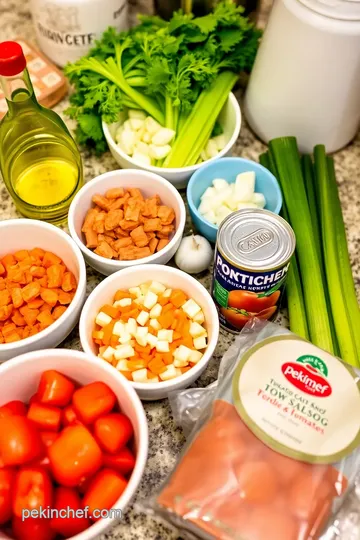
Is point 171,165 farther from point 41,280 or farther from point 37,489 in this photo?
point 37,489

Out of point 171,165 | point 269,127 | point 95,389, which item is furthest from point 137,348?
point 269,127

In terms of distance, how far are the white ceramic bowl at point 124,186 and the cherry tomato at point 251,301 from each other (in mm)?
147

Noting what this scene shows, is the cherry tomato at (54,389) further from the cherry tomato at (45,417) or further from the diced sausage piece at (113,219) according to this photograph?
the diced sausage piece at (113,219)

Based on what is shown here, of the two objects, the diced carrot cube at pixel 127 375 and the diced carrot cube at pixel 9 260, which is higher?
the diced carrot cube at pixel 9 260

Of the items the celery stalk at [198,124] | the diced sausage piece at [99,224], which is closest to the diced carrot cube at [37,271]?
the diced sausage piece at [99,224]

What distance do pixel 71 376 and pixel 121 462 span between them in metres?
0.15

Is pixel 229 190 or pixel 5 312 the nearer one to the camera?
pixel 5 312

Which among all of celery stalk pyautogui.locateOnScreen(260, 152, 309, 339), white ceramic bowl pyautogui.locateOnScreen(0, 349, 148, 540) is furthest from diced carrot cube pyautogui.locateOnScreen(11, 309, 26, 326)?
celery stalk pyautogui.locateOnScreen(260, 152, 309, 339)

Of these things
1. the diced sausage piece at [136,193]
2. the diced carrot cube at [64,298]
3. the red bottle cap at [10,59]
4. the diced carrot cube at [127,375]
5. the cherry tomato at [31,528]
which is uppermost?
the red bottle cap at [10,59]

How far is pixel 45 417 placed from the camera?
2.44ft

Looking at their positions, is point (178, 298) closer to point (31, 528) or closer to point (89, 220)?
point (89, 220)

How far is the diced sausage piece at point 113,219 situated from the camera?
0.94 metres

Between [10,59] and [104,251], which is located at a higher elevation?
[10,59]

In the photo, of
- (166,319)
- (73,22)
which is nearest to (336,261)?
(166,319)
